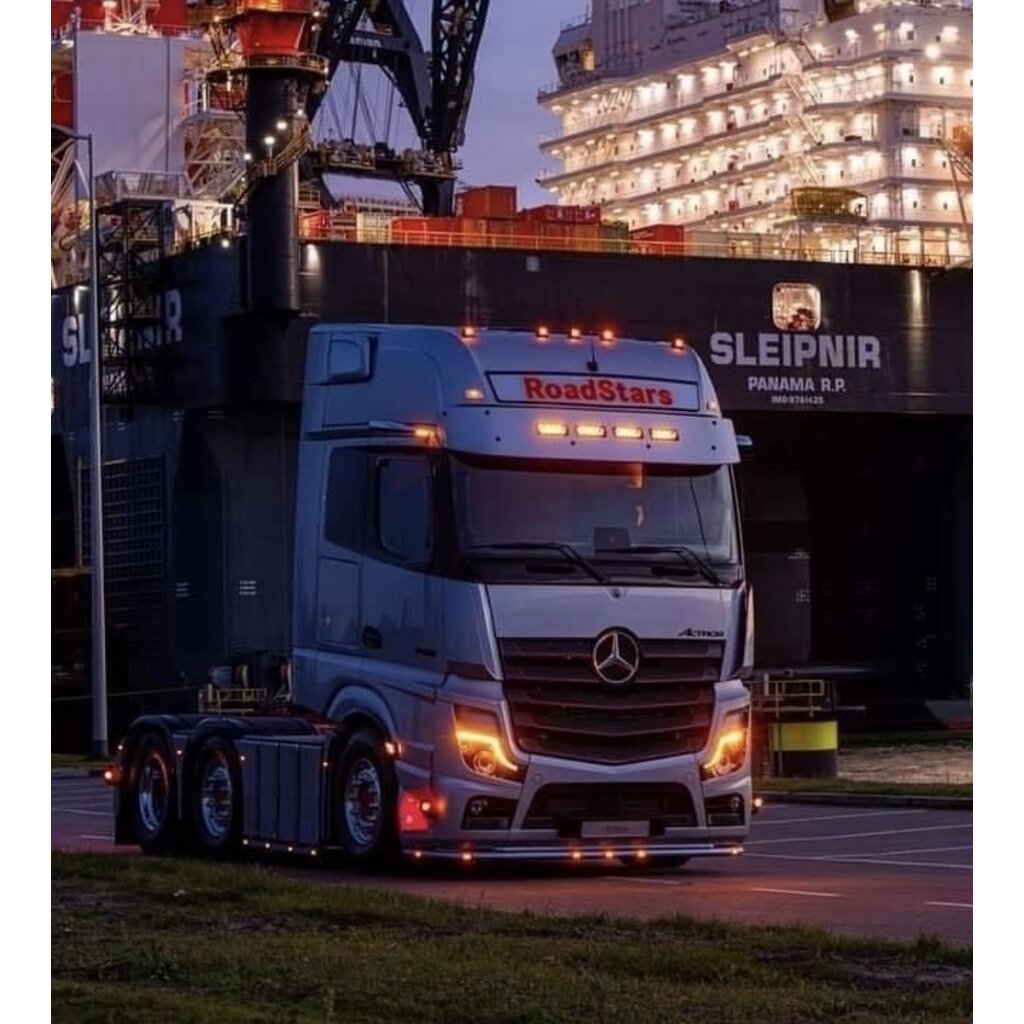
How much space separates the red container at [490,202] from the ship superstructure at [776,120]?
9.75 meters

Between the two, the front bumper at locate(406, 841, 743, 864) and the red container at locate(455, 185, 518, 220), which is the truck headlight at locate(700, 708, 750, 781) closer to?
the front bumper at locate(406, 841, 743, 864)

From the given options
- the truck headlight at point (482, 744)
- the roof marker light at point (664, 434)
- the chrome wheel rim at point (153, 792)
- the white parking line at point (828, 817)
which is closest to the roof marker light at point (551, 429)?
the roof marker light at point (664, 434)

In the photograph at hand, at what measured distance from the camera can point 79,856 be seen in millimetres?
21188

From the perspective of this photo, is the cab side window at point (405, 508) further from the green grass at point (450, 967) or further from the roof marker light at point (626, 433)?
the green grass at point (450, 967)

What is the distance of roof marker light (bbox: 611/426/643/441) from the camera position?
2022 cm

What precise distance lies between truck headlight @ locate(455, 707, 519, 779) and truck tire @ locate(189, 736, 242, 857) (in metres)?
2.90

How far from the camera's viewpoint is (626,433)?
20234 millimetres

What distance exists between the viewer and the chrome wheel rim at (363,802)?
20.2 metres

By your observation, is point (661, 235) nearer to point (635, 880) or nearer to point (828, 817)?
point (828, 817)

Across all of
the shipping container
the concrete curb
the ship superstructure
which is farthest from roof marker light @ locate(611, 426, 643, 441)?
the ship superstructure
